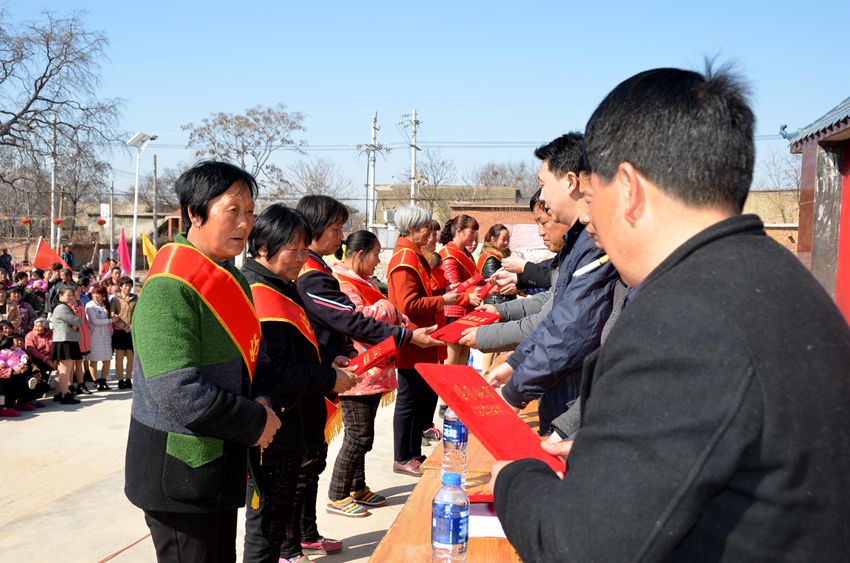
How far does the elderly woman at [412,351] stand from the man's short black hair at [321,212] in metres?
1.68

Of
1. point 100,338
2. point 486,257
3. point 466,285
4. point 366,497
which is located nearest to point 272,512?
point 366,497

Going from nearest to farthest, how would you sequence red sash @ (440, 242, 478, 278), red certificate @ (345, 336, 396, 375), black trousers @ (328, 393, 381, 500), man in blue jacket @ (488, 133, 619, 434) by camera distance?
man in blue jacket @ (488, 133, 619, 434)
red certificate @ (345, 336, 396, 375)
black trousers @ (328, 393, 381, 500)
red sash @ (440, 242, 478, 278)

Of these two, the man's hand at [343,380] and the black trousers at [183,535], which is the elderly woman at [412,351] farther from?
the black trousers at [183,535]

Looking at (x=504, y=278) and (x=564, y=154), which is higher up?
(x=564, y=154)

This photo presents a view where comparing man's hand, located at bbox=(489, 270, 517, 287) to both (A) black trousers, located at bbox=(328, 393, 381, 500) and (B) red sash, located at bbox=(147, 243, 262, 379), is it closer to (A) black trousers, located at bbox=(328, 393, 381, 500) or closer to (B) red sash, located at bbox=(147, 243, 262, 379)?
(A) black trousers, located at bbox=(328, 393, 381, 500)

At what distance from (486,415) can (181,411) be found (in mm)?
1059

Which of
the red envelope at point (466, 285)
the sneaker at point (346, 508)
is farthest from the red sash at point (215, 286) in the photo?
the red envelope at point (466, 285)

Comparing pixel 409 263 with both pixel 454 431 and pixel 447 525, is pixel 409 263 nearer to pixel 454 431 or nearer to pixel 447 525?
pixel 454 431

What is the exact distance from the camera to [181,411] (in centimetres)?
250

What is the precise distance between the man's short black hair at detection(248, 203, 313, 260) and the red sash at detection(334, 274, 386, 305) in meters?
1.65

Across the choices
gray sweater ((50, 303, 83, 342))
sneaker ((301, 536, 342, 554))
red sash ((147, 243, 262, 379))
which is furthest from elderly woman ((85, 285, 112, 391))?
red sash ((147, 243, 262, 379))

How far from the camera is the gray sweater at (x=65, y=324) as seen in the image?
1051 cm

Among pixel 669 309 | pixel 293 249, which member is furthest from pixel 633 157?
pixel 293 249

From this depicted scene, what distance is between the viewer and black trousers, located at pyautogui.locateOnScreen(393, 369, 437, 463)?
20.9 ft
